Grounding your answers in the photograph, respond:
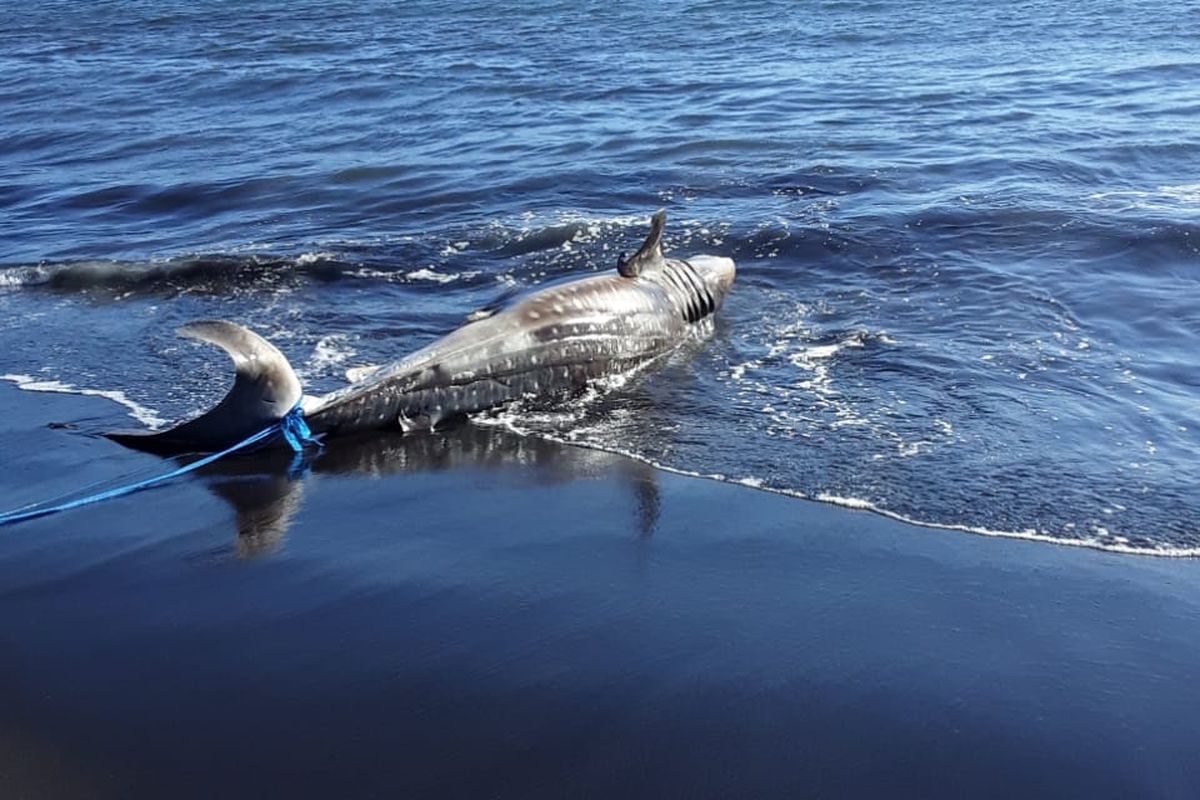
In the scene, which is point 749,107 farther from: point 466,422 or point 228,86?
point 466,422

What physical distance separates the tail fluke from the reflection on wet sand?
0.20 meters

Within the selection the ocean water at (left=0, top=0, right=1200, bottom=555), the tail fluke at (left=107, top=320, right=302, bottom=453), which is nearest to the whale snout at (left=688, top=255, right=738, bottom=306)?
the ocean water at (left=0, top=0, right=1200, bottom=555)

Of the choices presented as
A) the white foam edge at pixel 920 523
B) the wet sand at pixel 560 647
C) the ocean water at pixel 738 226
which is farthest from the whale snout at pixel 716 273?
the wet sand at pixel 560 647

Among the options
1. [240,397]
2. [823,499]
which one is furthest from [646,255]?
[240,397]

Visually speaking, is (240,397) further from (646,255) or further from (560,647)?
(646,255)

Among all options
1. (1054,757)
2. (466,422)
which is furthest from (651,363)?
(1054,757)

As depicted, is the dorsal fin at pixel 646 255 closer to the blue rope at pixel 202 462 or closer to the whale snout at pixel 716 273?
the whale snout at pixel 716 273

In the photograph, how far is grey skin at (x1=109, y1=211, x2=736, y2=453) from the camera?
716cm

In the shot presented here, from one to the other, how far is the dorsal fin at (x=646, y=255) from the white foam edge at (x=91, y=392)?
11.2 ft

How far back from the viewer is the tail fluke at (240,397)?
275 inches

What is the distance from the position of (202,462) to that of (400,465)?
104cm

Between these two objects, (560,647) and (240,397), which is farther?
(240,397)

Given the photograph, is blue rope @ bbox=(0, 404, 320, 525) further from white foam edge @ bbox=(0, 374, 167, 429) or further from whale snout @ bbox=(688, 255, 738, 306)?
whale snout @ bbox=(688, 255, 738, 306)

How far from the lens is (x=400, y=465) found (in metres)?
7.49
